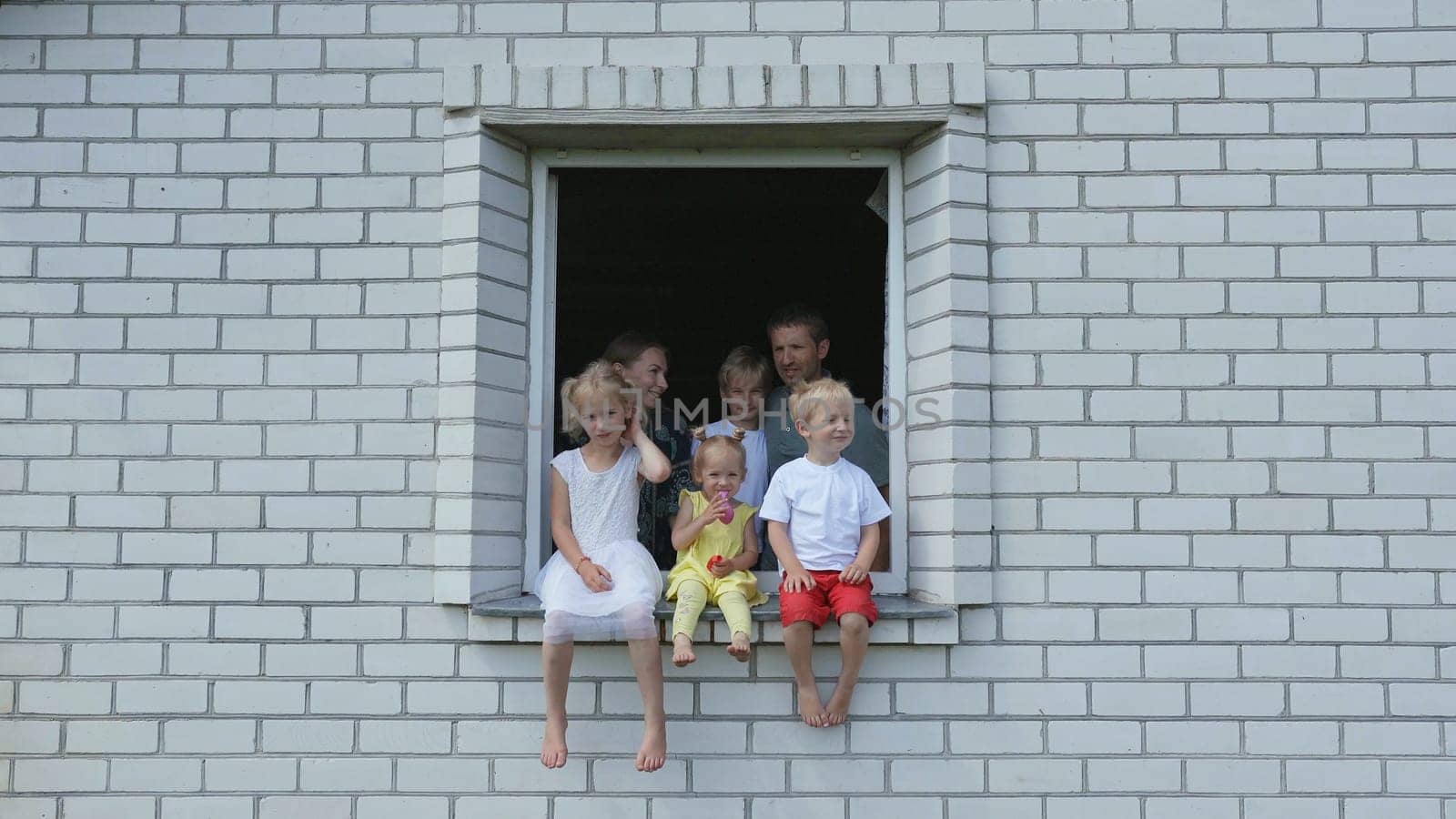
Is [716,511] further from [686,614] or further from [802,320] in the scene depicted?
[802,320]

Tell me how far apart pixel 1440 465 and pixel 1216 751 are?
115cm

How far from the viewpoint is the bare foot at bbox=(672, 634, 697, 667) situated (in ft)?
12.0

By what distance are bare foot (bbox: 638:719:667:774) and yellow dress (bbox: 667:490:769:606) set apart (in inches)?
16.3

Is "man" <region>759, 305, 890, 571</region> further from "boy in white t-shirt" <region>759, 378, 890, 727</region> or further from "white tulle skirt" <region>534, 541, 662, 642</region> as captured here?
"white tulle skirt" <region>534, 541, 662, 642</region>

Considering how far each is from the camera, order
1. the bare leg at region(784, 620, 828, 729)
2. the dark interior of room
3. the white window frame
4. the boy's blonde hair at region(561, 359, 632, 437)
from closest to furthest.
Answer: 1. the bare leg at region(784, 620, 828, 729)
2. the boy's blonde hair at region(561, 359, 632, 437)
3. the white window frame
4. the dark interior of room

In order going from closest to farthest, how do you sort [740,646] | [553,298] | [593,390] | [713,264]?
[740,646] < [593,390] < [553,298] < [713,264]

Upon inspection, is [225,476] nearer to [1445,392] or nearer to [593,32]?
[593,32]

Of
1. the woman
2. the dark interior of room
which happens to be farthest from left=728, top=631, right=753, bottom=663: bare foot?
the dark interior of room

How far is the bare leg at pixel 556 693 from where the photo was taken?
3721mm

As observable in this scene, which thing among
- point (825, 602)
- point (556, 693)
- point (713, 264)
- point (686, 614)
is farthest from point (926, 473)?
point (713, 264)

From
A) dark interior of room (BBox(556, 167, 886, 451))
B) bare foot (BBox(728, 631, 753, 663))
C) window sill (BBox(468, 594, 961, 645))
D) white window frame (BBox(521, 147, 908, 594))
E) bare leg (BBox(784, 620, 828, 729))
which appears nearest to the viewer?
bare foot (BBox(728, 631, 753, 663))

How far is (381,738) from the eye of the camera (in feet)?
13.0

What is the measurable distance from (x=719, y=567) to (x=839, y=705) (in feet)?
1.84

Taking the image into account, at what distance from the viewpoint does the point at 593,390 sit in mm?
4004
